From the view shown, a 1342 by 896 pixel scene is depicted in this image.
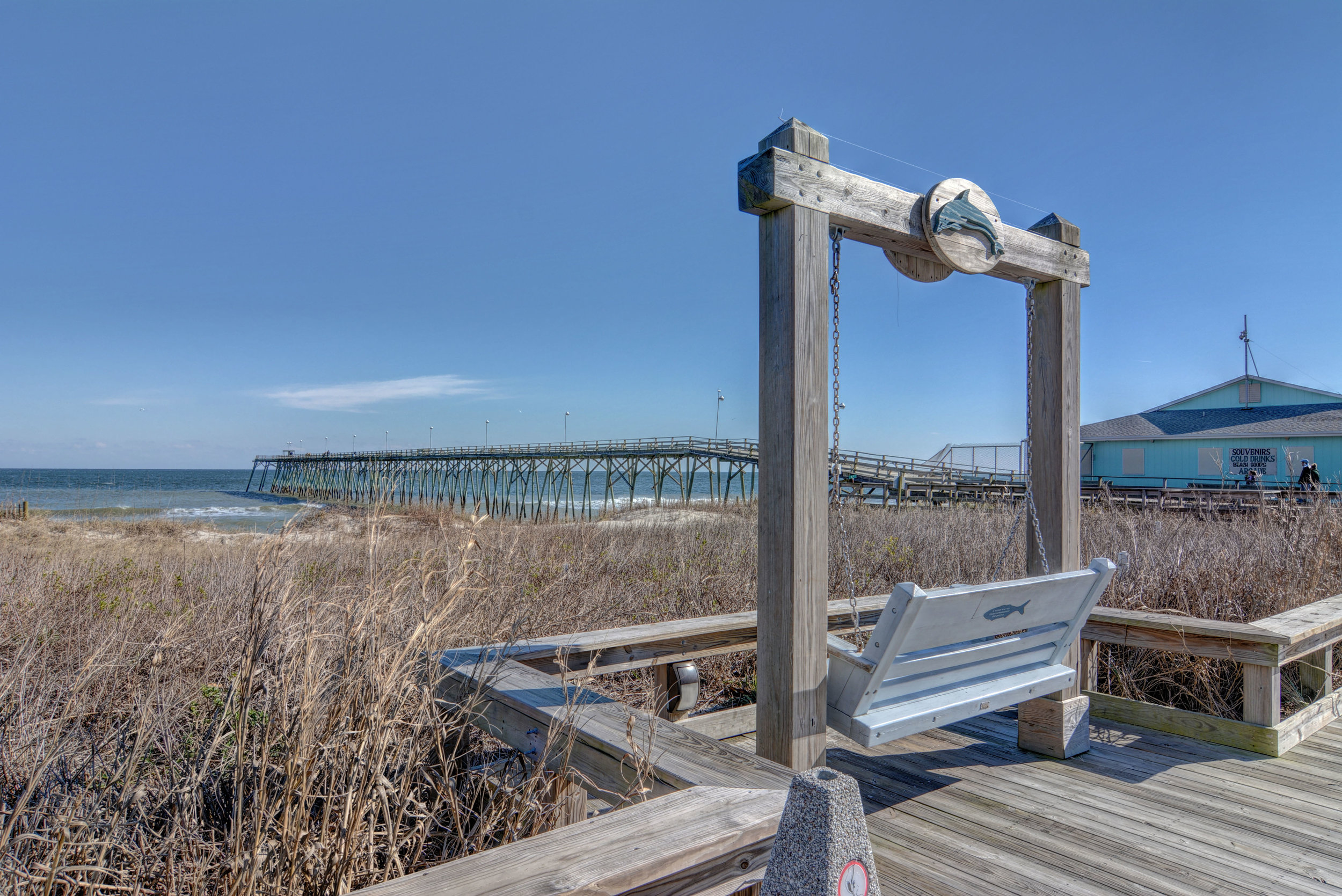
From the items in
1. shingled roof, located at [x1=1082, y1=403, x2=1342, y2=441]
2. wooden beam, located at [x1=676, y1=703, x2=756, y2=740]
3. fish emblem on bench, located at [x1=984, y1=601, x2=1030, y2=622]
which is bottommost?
wooden beam, located at [x1=676, y1=703, x2=756, y2=740]

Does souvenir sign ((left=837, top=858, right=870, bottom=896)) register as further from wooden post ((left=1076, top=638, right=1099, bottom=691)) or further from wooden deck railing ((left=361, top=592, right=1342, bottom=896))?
wooden post ((left=1076, top=638, right=1099, bottom=691))

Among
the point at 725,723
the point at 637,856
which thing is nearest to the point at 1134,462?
the point at 725,723

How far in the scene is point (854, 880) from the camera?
1.24 m

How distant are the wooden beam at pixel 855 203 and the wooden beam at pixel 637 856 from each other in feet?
5.85

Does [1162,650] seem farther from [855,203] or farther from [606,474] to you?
[606,474]

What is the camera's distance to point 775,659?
2.39m

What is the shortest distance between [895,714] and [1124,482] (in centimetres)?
2748

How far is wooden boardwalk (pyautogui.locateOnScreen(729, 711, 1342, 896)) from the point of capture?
236cm

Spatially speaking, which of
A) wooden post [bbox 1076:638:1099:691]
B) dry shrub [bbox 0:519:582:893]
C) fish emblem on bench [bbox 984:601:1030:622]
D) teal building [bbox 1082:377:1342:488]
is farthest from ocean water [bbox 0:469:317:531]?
teal building [bbox 1082:377:1342:488]

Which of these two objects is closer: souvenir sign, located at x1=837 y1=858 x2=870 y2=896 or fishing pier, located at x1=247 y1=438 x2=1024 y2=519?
souvenir sign, located at x1=837 y1=858 x2=870 y2=896

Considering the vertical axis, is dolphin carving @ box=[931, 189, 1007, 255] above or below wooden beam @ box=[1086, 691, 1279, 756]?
above

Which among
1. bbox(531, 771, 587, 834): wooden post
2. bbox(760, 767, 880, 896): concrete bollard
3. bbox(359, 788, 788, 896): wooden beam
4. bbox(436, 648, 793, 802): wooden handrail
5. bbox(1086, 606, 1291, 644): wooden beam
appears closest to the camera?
bbox(359, 788, 788, 896): wooden beam

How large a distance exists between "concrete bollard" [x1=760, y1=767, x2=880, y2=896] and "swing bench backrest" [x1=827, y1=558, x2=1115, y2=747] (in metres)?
1.02

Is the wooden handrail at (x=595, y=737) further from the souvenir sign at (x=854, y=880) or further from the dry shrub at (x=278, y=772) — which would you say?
the souvenir sign at (x=854, y=880)
